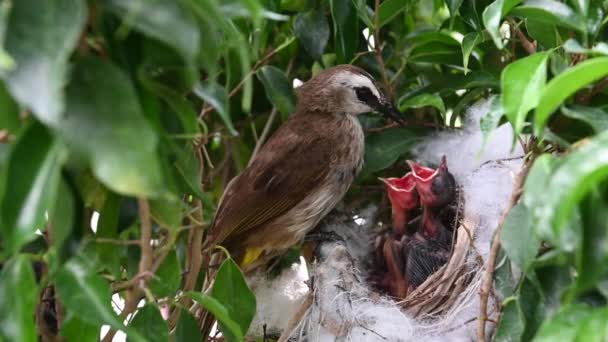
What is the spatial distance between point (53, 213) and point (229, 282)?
555 mm

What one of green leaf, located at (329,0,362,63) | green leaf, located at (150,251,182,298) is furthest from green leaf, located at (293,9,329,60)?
green leaf, located at (150,251,182,298)

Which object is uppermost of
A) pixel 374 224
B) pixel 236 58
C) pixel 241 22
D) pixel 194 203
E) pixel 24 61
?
pixel 24 61

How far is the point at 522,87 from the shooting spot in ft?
3.47

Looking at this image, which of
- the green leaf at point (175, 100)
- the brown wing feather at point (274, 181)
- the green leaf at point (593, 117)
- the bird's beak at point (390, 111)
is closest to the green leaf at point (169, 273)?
the green leaf at point (175, 100)

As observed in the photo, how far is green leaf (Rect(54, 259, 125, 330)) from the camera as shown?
3.03 ft

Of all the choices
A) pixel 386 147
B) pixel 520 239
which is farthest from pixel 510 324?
pixel 386 147

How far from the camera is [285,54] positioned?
6.09 feet

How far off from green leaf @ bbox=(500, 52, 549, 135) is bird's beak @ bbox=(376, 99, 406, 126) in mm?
804

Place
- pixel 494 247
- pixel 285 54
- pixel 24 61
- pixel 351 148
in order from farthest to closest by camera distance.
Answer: pixel 351 148, pixel 285 54, pixel 494 247, pixel 24 61

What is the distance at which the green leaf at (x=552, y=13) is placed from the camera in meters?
1.21

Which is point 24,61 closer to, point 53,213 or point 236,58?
point 53,213

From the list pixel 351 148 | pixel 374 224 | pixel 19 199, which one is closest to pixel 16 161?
pixel 19 199

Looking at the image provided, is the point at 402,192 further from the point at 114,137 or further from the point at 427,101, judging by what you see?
the point at 114,137

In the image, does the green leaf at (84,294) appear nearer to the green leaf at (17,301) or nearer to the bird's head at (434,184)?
the green leaf at (17,301)
